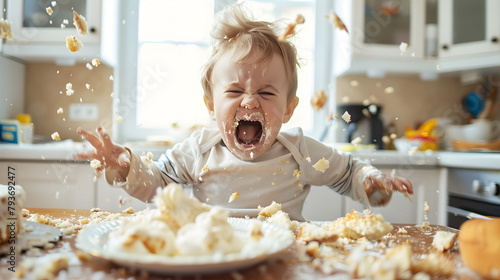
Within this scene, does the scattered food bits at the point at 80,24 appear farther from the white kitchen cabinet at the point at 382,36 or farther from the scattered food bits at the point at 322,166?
the white kitchen cabinet at the point at 382,36

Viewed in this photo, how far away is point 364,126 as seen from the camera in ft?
7.54

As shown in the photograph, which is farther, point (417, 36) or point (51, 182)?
point (417, 36)

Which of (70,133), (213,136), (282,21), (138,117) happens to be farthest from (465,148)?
(70,133)

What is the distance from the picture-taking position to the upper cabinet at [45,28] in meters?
1.97

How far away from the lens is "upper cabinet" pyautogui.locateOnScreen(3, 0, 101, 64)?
77.7 inches

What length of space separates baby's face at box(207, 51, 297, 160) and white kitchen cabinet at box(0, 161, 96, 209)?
2.95 feet

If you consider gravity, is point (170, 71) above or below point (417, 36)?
below

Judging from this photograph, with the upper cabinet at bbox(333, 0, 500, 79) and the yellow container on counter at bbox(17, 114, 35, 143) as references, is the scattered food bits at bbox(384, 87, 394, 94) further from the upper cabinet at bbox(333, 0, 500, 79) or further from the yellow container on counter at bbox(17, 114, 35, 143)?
the yellow container on counter at bbox(17, 114, 35, 143)

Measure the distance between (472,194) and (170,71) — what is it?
138 cm

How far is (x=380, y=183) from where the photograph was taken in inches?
35.2

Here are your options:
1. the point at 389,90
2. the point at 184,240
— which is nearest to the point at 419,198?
the point at 389,90

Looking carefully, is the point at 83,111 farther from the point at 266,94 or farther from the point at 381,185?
the point at 381,185

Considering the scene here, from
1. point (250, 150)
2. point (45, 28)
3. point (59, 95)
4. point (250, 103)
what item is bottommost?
point (250, 150)

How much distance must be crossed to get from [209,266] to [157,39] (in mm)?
1717
